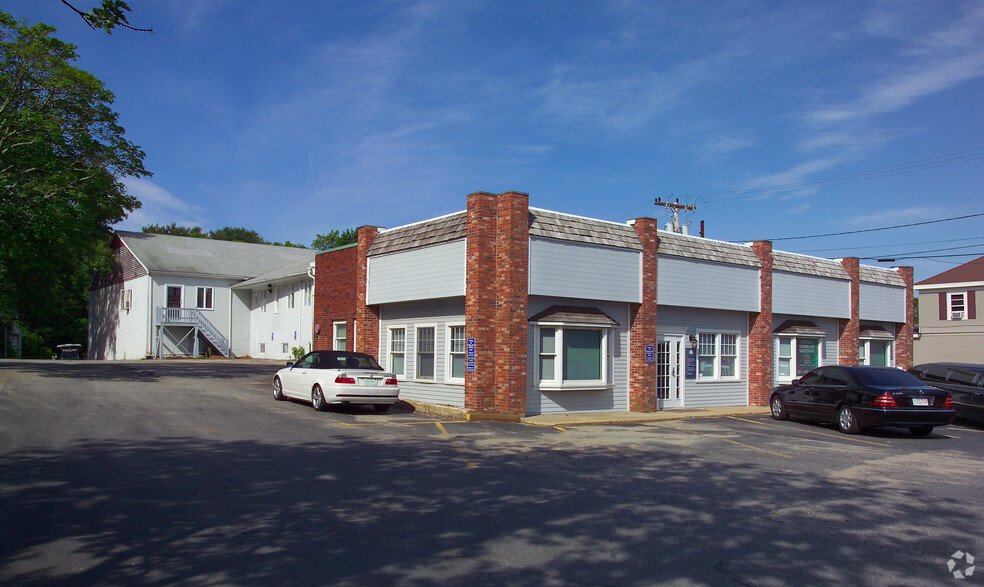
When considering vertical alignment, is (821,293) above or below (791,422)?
above

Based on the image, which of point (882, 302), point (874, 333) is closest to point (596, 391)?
point (874, 333)

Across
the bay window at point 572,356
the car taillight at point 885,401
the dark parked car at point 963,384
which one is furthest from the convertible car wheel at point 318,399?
the dark parked car at point 963,384

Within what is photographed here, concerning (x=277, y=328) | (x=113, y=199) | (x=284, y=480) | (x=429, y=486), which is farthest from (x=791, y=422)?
(x=277, y=328)

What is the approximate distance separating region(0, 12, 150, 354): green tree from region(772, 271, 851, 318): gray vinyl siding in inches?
952

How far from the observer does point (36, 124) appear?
2389 centimetres

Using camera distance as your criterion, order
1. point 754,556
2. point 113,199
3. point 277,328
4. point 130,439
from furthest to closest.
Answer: point 277,328, point 113,199, point 130,439, point 754,556

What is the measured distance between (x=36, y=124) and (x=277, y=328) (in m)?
17.8

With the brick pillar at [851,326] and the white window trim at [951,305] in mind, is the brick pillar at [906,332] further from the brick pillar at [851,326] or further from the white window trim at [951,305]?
the white window trim at [951,305]

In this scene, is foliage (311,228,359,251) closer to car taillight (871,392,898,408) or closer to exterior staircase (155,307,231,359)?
exterior staircase (155,307,231,359)

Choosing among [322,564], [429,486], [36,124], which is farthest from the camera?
[36,124]

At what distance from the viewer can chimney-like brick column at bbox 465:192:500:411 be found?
1755cm

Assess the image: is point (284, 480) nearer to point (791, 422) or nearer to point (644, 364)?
point (644, 364)

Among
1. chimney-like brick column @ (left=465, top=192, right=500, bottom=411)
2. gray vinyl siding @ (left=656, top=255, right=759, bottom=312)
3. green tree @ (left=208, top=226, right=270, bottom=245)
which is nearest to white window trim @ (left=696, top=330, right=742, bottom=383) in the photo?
gray vinyl siding @ (left=656, top=255, right=759, bottom=312)

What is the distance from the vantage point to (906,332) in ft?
97.5
